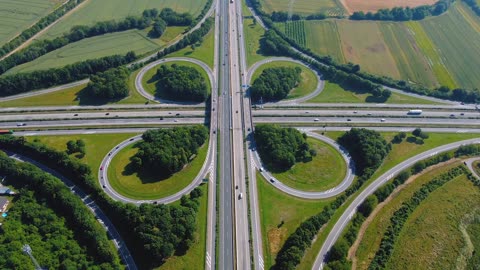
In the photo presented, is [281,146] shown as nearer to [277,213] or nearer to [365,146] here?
[277,213]

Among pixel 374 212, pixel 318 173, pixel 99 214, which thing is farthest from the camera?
pixel 318 173

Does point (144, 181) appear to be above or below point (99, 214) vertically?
above

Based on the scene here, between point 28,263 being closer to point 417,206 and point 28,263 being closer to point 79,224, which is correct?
point 79,224

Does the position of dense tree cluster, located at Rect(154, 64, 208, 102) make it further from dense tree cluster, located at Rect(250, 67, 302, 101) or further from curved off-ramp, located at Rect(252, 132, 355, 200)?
curved off-ramp, located at Rect(252, 132, 355, 200)

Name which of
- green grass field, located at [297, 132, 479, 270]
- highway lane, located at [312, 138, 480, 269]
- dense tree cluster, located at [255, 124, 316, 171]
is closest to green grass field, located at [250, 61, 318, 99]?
green grass field, located at [297, 132, 479, 270]

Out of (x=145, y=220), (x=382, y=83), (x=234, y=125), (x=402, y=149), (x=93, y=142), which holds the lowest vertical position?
(x=402, y=149)

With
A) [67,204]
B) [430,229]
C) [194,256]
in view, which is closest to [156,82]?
[67,204]

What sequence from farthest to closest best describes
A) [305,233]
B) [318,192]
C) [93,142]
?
1. [93,142]
2. [318,192]
3. [305,233]

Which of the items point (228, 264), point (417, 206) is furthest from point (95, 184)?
point (417, 206)
